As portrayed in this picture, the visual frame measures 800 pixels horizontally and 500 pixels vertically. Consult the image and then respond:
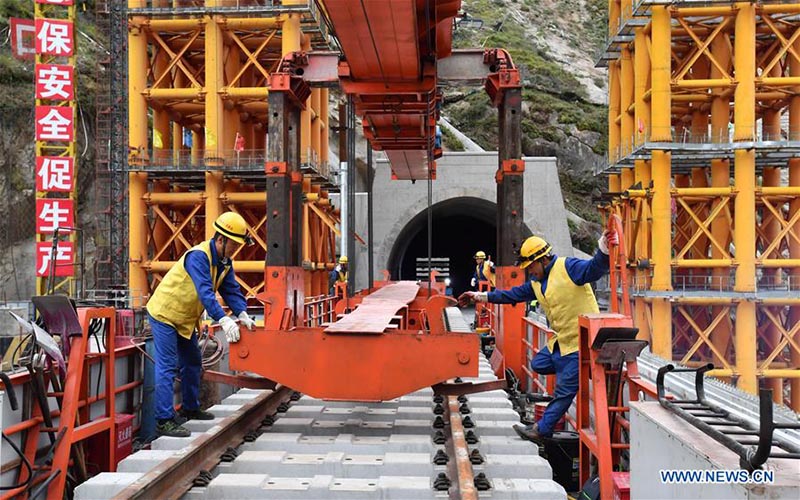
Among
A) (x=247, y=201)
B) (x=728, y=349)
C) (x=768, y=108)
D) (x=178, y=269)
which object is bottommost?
(x=728, y=349)

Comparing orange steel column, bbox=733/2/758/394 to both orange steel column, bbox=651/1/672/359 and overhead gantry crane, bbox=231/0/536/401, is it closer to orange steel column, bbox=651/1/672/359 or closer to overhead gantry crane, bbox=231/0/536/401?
orange steel column, bbox=651/1/672/359

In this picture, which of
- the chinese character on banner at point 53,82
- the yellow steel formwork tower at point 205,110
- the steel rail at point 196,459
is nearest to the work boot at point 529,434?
the steel rail at point 196,459

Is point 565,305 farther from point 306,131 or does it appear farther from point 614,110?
point 614,110

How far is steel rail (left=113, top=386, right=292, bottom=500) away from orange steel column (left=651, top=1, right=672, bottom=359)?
613 inches

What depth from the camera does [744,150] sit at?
1902 centimetres

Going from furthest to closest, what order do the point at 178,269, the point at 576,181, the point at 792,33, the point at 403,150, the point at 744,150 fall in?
the point at 576,181 → the point at 792,33 → the point at 744,150 → the point at 403,150 → the point at 178,269

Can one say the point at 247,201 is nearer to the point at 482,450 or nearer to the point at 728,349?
the point at 728,349

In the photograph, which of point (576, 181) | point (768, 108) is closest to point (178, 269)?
point (768, 108)

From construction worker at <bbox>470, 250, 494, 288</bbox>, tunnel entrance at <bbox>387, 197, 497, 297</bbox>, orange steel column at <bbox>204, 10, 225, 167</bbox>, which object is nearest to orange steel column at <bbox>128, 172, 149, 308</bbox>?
orange steel column at <bbox>204, 10, 225, 167</bbox>

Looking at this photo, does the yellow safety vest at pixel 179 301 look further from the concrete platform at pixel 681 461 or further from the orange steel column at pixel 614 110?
the orange steel column at pixel 614 110

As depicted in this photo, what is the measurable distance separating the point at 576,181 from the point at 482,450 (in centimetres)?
3962

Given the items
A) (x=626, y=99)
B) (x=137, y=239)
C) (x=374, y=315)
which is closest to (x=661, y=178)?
(x=626, y=99)

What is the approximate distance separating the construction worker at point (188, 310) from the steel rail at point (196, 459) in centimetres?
47

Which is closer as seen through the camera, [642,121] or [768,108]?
[642,121]
